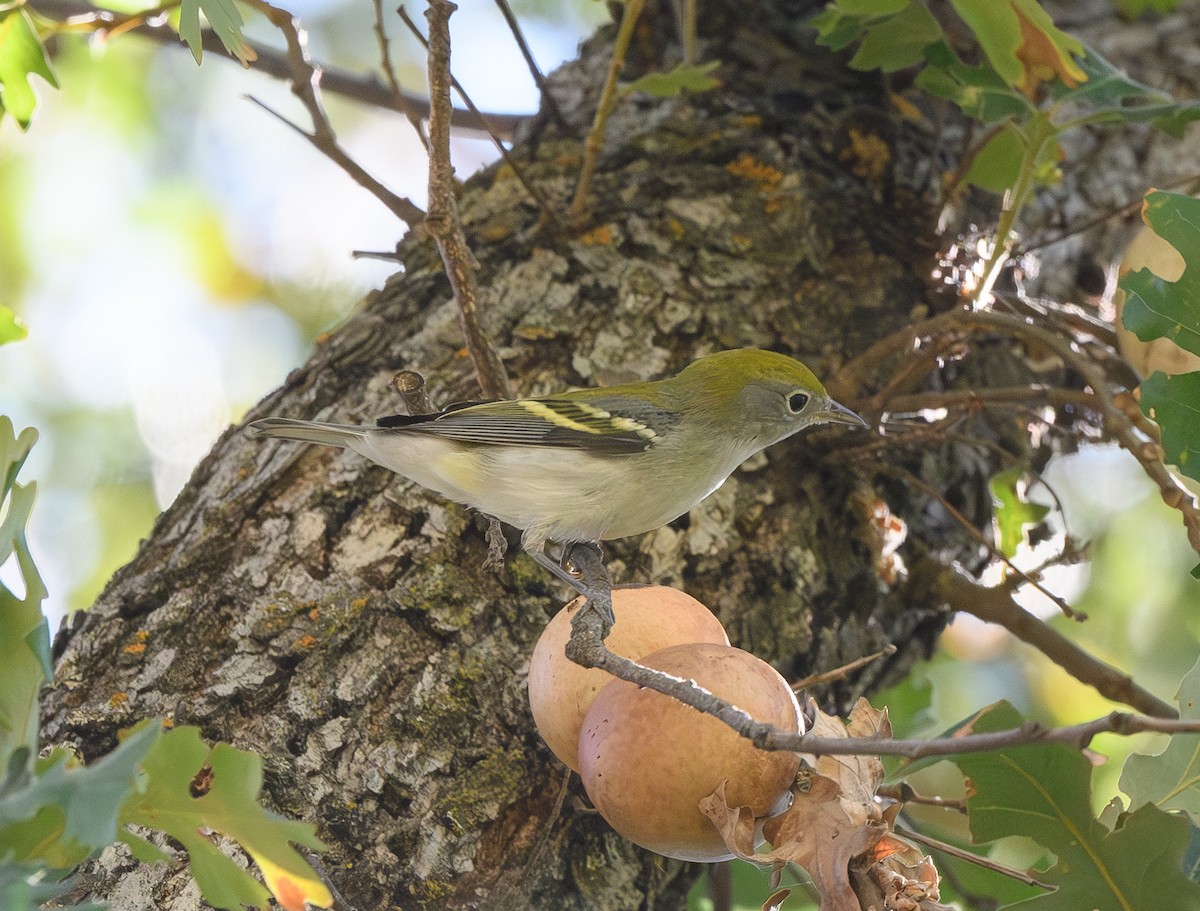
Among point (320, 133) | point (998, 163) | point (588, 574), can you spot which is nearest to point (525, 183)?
point (320, 133)

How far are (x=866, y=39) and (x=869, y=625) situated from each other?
152 centimetres

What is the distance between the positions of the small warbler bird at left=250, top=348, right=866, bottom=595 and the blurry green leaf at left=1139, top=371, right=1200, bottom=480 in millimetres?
681

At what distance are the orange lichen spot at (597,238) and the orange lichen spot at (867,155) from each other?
2.67ft

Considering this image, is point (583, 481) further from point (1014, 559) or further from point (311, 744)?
point (1014, 559)

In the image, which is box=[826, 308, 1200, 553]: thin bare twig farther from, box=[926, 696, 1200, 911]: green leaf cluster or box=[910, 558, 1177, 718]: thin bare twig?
box=[926, 696, 1200, 911]: green leaf cluster

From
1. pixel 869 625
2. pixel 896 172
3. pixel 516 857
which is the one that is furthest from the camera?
pixel 896 172

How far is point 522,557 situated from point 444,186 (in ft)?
2.72

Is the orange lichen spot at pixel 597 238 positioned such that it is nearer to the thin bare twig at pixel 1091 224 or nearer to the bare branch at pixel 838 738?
the thin bare twig at pixel 1091 224

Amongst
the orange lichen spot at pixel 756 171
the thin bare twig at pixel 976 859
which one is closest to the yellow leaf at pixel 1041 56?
the orange lichen spot at pixel 756 171

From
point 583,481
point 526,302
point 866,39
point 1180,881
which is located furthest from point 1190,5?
point 1180,881

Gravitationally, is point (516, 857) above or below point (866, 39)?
below

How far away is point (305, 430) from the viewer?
2127mm

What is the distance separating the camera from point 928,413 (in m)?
2.96

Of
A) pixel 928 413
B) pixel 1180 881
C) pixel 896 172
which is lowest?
pixel 1180 881
